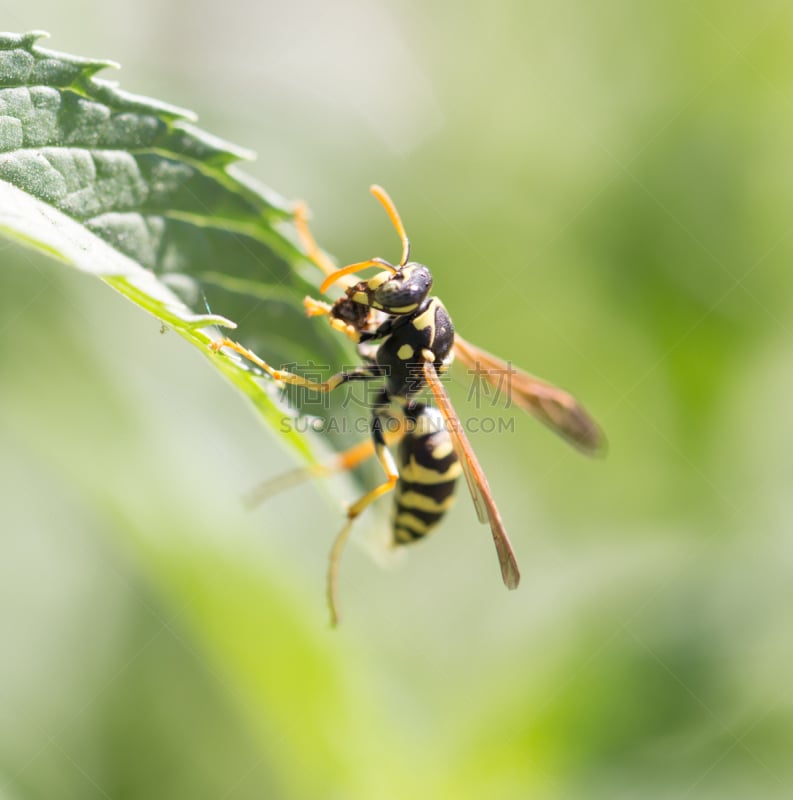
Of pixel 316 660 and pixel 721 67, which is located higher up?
pixel 721 67

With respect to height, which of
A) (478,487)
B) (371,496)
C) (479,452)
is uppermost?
(478,487)

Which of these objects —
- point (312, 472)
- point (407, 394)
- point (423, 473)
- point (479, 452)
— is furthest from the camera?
point (479, 452)

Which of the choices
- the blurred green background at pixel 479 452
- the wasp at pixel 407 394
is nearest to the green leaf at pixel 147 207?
the wasp at pixel 407 394

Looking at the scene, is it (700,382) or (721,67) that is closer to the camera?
(700,382)

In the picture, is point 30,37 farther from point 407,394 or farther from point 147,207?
point 407,394

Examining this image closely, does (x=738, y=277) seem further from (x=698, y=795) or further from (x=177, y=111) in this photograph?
(x=177, y=111)

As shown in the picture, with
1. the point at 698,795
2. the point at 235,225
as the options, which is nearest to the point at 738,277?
the point at 698,795

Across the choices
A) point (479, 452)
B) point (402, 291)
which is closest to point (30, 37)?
point (402, 291)

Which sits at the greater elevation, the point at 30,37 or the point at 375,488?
the point at 30,37
